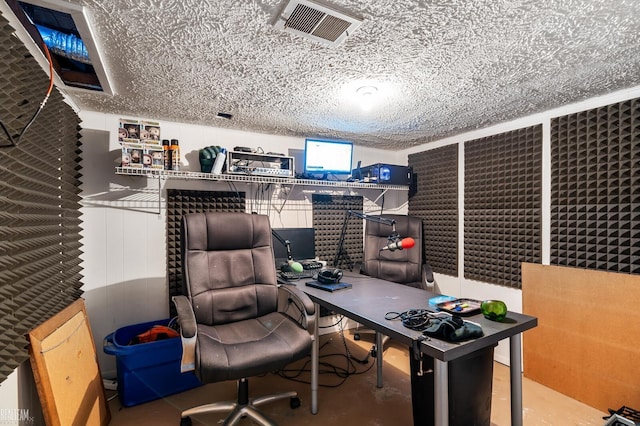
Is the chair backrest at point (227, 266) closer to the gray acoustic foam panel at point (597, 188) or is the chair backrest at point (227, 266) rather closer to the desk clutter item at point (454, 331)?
the desk clutter item at point (454, 331)

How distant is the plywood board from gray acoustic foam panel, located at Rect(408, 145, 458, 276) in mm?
3229

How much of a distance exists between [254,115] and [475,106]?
1843 millimetres

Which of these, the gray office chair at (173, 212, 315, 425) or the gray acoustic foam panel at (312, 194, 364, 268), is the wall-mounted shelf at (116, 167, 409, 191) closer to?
the gray acoustic foam panel at (312, 194, 364, 268)

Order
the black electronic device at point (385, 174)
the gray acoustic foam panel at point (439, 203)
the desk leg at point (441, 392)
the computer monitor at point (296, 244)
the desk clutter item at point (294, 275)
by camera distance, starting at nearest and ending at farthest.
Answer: the desk leg at point (441, 392) → the desk clutter item at point (294, 275) → the computer monitor at point (296, 244) → the gray acoustic foam panel at point (439, 203) → the black electronic device at point (385, 174)

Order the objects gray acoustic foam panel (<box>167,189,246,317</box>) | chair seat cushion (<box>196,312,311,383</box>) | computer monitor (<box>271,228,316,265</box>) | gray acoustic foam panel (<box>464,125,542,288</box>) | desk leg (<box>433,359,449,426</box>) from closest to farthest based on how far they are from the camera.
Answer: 1. desk leg (<box>433,359,449,426</box>)
2. chair seat cushion (<box>196,312,311,383</box>)
3. gray acoustic foam panel (<box>464,125,542,288</box>)
4. gray acoustic foam panel (<box>167,189,246,317</box>)
5. computer monitor (<box>271,228,316,265</box>)

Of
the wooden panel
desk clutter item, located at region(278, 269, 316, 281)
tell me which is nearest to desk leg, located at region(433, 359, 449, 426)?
desk clutter item, located at region(278, 269, 316, 281)

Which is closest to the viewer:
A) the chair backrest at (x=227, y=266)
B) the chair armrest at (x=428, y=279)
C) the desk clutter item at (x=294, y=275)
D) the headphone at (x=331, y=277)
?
the chair backrest at (x=227, y=266)

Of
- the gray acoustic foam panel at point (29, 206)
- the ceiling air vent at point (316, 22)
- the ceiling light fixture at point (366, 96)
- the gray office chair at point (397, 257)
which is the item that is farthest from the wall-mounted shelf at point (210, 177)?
the ceiling air vent at point (316, 22)

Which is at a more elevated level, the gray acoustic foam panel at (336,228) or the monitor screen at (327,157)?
the monitor screen at (327,157)

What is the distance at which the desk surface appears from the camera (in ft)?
3.86

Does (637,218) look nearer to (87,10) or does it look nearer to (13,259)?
(87,10)

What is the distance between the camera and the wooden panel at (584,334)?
6.66 feet

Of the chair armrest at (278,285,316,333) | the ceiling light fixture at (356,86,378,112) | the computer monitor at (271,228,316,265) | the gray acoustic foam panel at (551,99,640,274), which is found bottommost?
the chair armrest at (278,285,316,333)

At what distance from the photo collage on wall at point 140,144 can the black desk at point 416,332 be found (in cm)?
146
